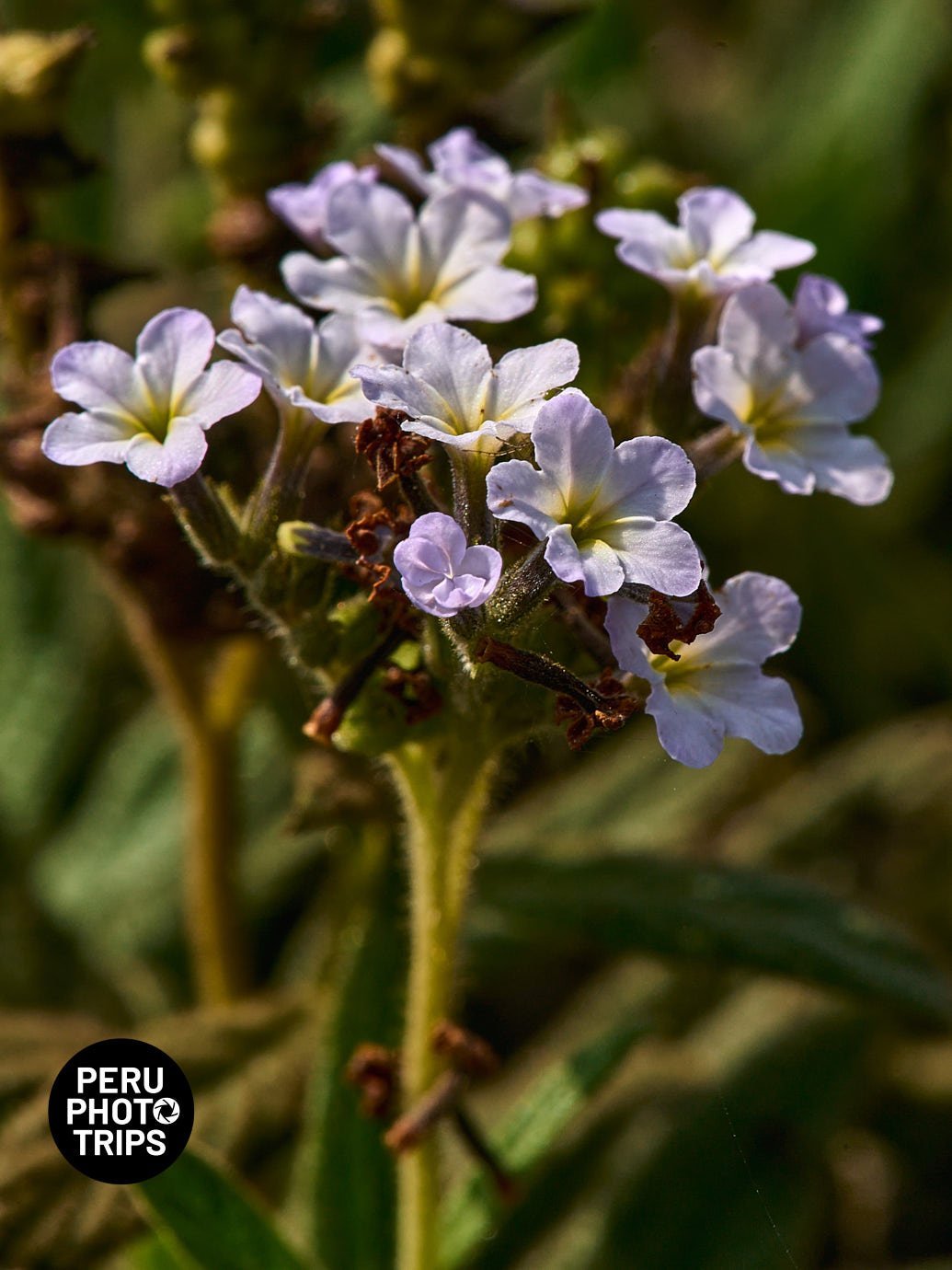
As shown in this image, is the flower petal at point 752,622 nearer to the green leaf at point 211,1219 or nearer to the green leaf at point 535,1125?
the green leaf at point 535,1125

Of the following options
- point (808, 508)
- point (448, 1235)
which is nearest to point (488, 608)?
point (448, 1235)

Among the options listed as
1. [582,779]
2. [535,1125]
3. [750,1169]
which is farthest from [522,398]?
[582,779]

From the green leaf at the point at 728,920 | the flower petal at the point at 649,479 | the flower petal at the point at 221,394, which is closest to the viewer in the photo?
the flower petal at the point at 649,479

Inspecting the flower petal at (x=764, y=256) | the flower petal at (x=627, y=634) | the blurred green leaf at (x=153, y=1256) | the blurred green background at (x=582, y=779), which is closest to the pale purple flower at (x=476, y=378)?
the flower petal at (x=627, y=634)

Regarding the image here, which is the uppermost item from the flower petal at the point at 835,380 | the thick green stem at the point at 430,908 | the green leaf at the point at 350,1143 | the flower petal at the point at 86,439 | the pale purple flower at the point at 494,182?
the pale purple flower at the point at 494,182

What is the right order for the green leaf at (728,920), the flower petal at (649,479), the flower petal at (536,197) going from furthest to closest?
the green leaf at (728,920) → the flower petal at (536,197) → the flower petal at (649,479)

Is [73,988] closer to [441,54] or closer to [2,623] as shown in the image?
[2,623]
